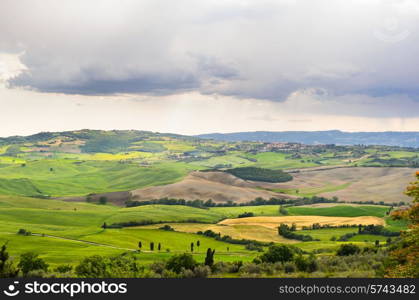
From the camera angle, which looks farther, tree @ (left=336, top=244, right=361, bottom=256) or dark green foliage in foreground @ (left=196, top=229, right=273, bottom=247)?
dark green foliage in foreground @ (left=196, top=229, right=273, bottom=247)

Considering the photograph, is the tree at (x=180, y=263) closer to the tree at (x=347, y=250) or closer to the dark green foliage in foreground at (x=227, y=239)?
the tree at (x=347, y=250)

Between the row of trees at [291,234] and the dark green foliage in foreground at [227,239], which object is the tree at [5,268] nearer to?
the dark green foliage in foreground at [227,239]

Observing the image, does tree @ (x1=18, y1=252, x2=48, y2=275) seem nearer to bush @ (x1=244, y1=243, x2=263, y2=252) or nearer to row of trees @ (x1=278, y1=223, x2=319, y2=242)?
bush @ (x1=244, y1=243, x2=263, y2=252)

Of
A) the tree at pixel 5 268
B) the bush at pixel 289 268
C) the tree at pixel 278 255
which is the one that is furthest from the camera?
the tree at pixel 278 255

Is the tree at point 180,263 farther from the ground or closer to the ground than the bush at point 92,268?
closer to the ground

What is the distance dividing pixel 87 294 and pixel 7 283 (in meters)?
5.55

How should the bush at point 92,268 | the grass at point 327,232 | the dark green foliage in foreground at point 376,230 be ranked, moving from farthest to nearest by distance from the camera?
the dark green foliage in foreground at point 376,230 → the grass at point 327,232 → the bush at point 92,268

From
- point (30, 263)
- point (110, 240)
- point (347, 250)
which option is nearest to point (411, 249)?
point (347, 250)

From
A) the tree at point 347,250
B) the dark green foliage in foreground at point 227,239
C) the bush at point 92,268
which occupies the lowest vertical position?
the dark green foliage in foreground at point 227,239

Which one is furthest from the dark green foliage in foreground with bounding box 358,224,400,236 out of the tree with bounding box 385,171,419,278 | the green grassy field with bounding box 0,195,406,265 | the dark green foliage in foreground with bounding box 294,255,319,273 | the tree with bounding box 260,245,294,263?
the tree with bounding box 385,171,419,278

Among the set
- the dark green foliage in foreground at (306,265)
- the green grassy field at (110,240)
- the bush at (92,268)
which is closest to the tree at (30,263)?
the green grassy field at (110,240)

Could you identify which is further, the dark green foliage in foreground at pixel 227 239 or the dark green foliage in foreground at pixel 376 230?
the dark green foliage in foreground at pixel 376 230

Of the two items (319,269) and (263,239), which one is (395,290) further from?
(263,239)

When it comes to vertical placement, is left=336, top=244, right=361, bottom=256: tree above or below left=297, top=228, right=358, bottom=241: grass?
above
